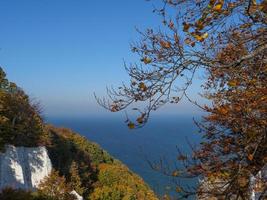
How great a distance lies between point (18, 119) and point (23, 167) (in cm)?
281

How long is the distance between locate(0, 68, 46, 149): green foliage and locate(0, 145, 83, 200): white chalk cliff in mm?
581

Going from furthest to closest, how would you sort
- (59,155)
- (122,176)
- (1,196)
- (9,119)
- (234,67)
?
(122,176) → (59,155) → (9,119) → (1,196) → (234,67)

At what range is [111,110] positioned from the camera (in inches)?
230

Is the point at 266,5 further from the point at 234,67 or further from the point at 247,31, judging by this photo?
the point at 247,31

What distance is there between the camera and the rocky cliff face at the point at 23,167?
59.9 feet

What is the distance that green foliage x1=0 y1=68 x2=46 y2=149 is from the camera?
65.4 ft

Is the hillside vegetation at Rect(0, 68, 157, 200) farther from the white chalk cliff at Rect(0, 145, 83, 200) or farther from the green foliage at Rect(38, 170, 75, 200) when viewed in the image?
the white chalk cliff at Rect(0, 145, 83, 200)

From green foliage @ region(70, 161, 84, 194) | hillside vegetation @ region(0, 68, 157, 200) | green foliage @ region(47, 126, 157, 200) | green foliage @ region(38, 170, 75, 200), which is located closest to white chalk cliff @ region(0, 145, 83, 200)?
hillside vegetation @ region(0, 68, 157, 200)

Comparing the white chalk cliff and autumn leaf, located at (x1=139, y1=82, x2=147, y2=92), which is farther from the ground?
the white chalk cliff

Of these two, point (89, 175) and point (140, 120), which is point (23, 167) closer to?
point (89, 175)

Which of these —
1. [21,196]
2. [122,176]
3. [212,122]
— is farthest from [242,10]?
[122,176]

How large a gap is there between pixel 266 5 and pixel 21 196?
12645 millimetres

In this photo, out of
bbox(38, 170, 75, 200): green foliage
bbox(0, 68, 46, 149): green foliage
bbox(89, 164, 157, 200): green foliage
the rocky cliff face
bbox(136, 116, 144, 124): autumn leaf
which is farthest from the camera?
bbox(89, 164, 157, 200): green foliage

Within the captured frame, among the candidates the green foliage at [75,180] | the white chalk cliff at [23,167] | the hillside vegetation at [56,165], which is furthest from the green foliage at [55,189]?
the green foliage at [75,180]
